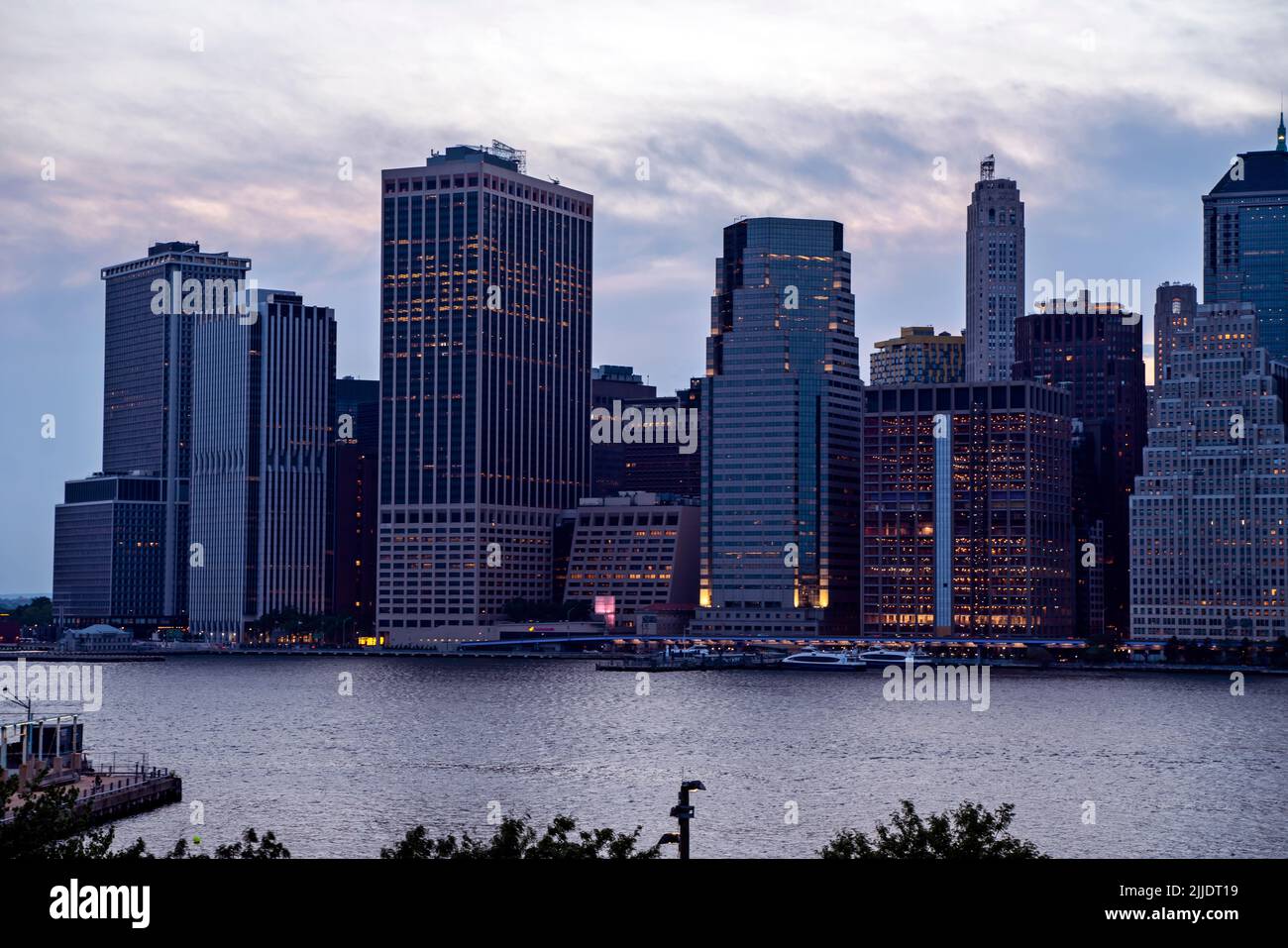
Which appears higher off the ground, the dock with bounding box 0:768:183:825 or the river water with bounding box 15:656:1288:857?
the dock with bounding box 0:768:183:825

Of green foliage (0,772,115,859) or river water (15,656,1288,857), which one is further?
river water (15,656,1288,857)

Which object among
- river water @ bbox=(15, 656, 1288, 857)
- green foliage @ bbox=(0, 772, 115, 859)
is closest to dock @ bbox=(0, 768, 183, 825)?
river water @ bbox=(15, 656, 1288, 857)

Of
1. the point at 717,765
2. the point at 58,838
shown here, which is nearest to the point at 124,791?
the point at 58,838

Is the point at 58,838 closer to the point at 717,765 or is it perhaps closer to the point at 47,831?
the point at 47,831

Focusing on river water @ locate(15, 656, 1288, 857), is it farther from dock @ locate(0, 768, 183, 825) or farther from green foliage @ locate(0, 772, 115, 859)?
green foliage @ locate(0, 772, 115, 859)

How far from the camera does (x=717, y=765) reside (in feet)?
359

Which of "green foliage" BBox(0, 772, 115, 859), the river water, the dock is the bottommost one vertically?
the river water

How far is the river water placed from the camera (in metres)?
78.7

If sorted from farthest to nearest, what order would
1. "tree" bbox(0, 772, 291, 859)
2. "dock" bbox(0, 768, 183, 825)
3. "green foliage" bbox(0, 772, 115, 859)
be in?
"dock" bbox(0, 768, 183, 825) → "green foliage" bbox(0, 772, 115, 859) → "tree" bbox(0, 772, 291, 859)

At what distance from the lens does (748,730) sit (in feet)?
458
